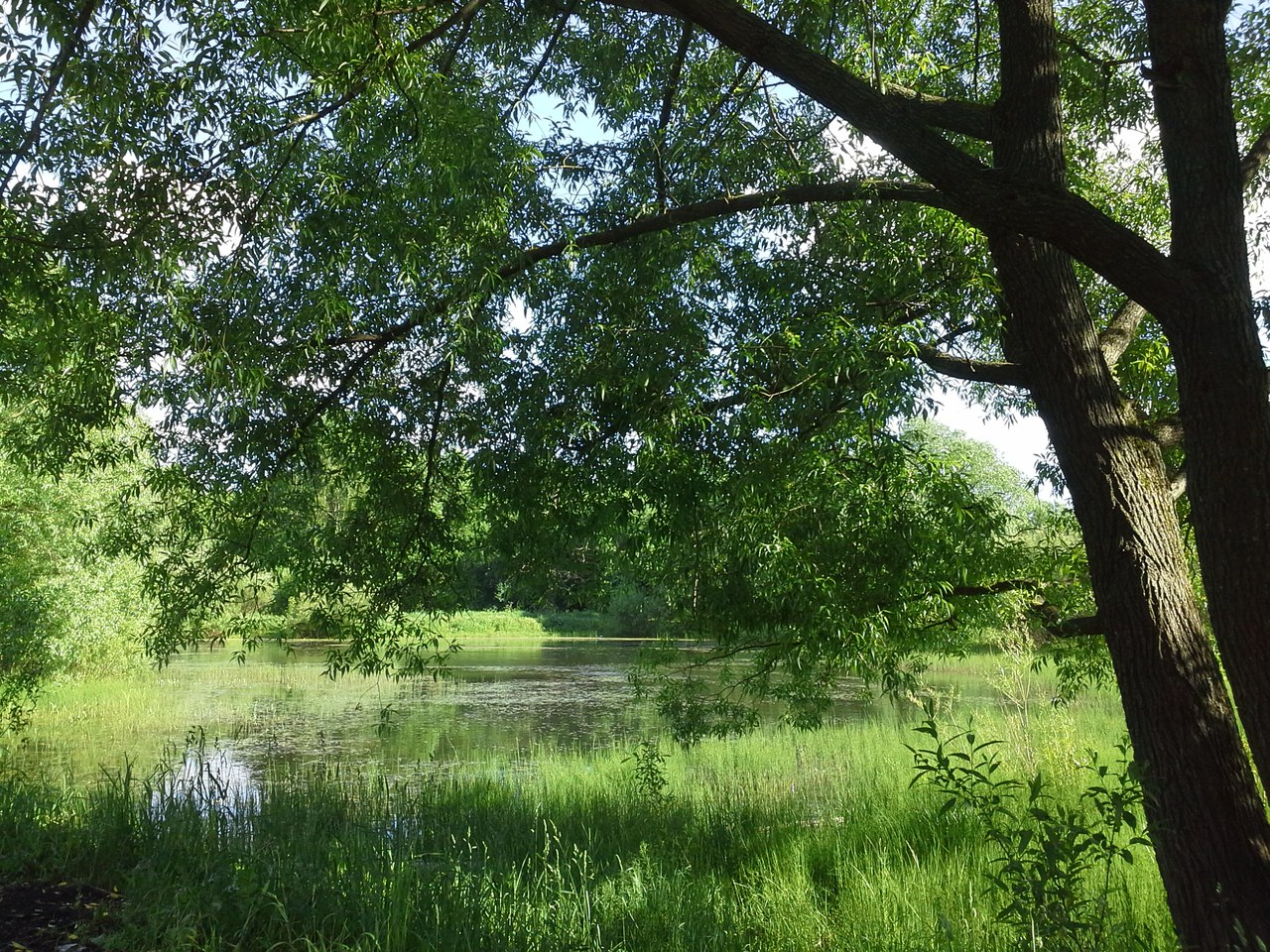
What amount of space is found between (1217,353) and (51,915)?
5531mm

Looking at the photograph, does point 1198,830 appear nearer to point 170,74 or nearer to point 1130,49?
point 1130,49

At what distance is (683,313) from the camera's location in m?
5.64

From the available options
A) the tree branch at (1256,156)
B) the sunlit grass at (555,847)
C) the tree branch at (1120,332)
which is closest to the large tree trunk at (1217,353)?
the tree branch at (1256,156)

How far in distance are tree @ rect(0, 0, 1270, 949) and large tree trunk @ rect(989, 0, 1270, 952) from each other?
0.05 feet

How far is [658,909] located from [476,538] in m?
2.73

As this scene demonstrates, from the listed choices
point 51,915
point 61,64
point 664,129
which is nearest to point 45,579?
point 51,915

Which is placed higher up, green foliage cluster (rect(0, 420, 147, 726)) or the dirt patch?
green foliage cluster (rect(0, 420, 147, 726))

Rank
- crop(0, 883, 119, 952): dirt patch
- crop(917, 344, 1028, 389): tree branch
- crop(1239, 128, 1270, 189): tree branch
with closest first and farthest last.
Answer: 1. crop(0, 883, 119, 952): dirt patch
2. crop(1239, 128, 1270, 189): tree branch
3. crop(917, 344, 1028, 389): tree branch

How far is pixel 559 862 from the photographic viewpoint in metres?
5.42

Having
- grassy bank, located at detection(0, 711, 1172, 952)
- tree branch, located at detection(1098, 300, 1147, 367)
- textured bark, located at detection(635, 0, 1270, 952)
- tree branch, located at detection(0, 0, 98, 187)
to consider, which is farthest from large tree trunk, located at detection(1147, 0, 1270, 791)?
tree branch, located at detection(0, 0, 98, 187)

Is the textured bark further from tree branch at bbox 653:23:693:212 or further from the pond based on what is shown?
the pond

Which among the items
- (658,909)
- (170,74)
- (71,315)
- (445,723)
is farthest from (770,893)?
(445,723)

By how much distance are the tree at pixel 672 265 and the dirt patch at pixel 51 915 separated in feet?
7.19

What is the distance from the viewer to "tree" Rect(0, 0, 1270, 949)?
3.81 metres
